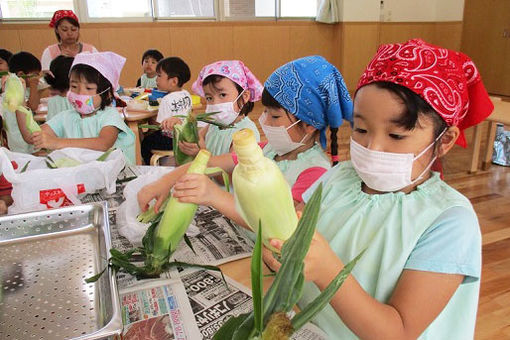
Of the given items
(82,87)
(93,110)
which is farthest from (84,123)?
(82,87)

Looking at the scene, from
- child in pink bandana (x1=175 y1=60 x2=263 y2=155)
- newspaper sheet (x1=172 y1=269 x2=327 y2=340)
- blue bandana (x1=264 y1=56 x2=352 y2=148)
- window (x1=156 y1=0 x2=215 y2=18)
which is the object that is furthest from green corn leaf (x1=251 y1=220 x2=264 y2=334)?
window (x1=156 y1=0 x2=215 y2=18)

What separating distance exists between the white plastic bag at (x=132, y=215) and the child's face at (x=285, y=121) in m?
0.40

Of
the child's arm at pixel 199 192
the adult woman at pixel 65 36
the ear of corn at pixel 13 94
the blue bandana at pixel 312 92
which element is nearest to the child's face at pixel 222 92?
the blue bandana at pixel 312 92

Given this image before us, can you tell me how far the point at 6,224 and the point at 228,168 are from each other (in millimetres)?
720

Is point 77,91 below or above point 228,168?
above

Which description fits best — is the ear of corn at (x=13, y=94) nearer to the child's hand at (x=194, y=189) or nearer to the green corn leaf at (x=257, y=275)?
the child's hand at (x=194, y=189)

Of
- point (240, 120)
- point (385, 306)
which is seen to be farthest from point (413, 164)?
point (240, 120)

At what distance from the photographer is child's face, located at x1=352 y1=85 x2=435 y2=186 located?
0.77 metres

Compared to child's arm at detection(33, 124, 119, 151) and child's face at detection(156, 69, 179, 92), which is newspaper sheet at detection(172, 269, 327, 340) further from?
child's face at detection(156, 69, 179, 92)

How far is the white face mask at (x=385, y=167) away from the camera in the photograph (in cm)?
81

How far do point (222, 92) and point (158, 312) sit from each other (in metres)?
1.36

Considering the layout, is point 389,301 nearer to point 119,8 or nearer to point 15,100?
point 15,100

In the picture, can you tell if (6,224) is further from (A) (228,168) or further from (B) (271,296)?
(B) (271,296)

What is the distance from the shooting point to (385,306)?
692 millimetres
